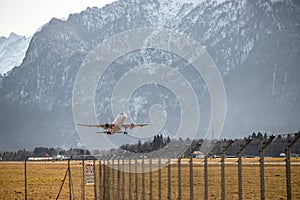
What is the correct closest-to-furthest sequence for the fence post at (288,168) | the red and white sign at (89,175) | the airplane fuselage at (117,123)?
1. the fence post at (288,168)
2. the red and white sign at (89,175)
3. the airplane fuselage at (117,123)

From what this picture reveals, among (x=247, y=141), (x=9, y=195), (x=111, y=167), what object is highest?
(x=247, y=141)

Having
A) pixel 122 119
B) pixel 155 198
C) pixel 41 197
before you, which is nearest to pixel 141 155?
pixel 155 198

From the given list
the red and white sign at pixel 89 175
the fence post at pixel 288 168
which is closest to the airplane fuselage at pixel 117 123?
the red and white sign at pixel 89 175

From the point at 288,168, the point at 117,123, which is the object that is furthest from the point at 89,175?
the point at 117,123

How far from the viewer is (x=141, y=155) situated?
26.6m

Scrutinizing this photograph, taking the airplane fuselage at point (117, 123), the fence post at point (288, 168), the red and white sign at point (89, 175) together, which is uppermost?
the fence post at point (288, 168)

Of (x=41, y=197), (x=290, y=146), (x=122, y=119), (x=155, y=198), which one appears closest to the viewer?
(x=290, y=146)

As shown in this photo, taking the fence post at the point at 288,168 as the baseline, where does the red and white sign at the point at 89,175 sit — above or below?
below

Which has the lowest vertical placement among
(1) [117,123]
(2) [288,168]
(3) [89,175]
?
(3) [89,175]

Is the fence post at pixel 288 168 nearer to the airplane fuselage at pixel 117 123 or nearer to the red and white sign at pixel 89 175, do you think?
the red and white sign at pixel 89 175

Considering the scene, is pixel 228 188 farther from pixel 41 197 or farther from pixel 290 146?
pixel 290 146

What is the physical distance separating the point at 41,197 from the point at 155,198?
1619cm

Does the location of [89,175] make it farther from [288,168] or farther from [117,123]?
[117,123]

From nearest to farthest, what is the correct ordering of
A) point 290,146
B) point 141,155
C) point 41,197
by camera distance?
point 290,146, point 141,155, point 41,197
